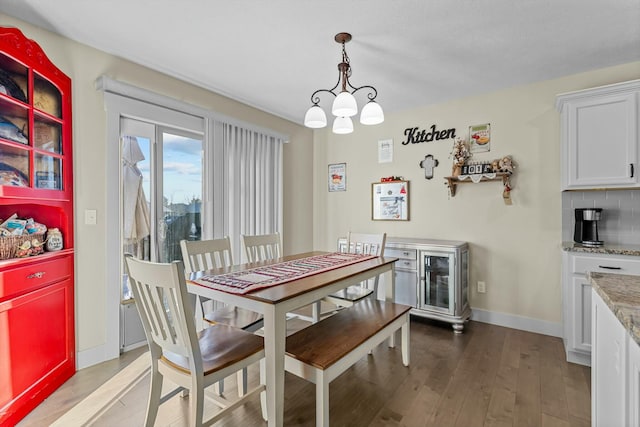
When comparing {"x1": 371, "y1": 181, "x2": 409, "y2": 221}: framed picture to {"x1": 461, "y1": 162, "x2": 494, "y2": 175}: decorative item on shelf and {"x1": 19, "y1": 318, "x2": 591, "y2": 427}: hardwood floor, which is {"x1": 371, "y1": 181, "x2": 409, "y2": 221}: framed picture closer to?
{"x1": 461, "y1": 162, "x2": 494, "y2": 175}: decorative item on shelf

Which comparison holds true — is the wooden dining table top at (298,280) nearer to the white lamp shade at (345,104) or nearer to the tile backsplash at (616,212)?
the white lamp shade at (345,104)

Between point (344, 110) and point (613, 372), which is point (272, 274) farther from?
point (613, 372)

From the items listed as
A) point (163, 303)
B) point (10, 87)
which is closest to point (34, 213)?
point (10, 87)

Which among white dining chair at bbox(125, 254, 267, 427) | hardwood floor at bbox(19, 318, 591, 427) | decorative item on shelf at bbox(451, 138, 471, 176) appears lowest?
hardwood floor at bbox(19, 318, 591, 427)

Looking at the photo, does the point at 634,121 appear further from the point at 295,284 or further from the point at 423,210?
the point at 295,284

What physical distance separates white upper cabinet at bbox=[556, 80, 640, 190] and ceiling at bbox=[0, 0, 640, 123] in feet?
1.14

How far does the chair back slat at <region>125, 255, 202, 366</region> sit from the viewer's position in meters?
1.27

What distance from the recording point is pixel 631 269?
7.16 feet

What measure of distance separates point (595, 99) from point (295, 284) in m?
2.71

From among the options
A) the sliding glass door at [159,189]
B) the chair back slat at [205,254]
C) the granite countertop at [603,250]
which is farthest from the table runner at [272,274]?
the granite countertop at [603,250]

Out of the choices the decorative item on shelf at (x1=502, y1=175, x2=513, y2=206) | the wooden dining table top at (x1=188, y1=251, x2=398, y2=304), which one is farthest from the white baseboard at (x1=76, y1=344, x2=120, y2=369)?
the decorative item on shelf at (x1=502, y1=175, x2=513, y2=206)

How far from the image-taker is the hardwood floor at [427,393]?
175cm

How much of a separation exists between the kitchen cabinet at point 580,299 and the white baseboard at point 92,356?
356 centimetres

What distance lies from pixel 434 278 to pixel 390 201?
1.12 m
